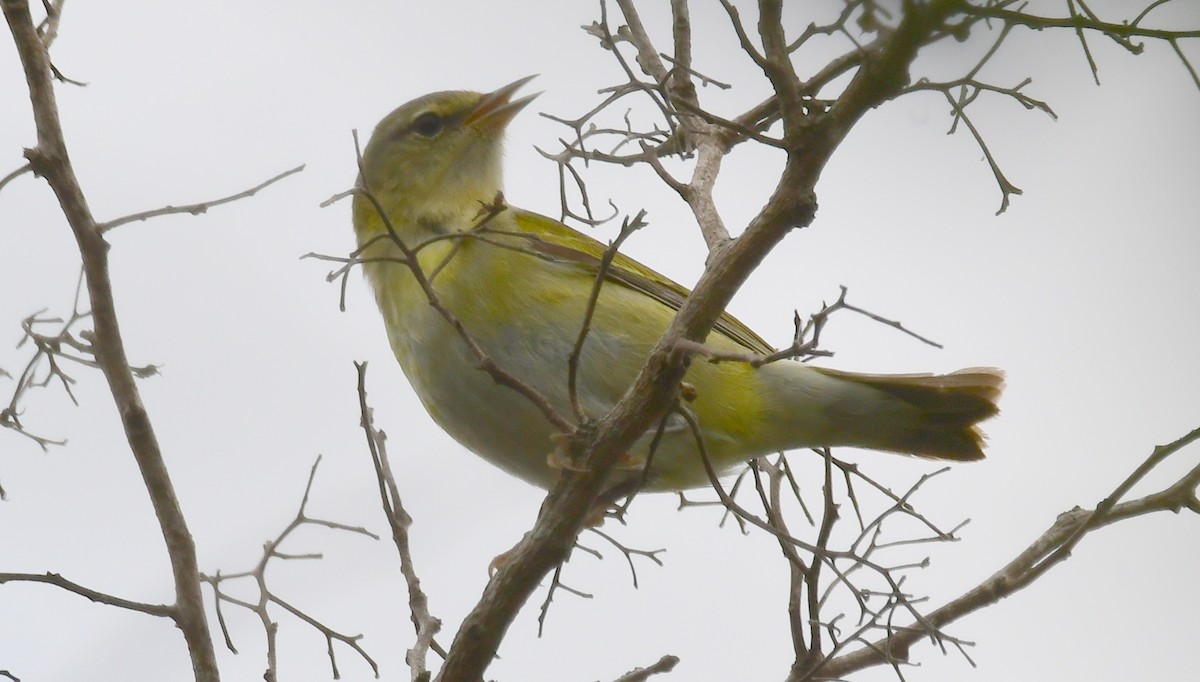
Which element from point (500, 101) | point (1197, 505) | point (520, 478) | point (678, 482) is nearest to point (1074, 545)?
point (1197, 505)

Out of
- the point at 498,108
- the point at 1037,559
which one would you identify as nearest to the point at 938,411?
the point at 1037,559

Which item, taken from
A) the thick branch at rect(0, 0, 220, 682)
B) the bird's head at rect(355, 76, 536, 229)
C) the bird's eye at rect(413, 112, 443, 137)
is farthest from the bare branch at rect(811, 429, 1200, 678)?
the bird's eye at rect(413, 112, 443, 137)

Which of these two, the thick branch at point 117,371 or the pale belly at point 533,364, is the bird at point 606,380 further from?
the thick branch at point 117,371

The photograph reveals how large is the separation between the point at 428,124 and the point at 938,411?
2.27 m

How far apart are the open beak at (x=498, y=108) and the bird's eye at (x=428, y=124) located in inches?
5.8

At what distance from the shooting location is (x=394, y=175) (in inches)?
181

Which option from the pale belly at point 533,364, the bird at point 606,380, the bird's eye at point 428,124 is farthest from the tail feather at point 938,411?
the bird's eye at point 428,124

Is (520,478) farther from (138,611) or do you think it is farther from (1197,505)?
(1197,505)

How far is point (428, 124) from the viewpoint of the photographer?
15.4ft

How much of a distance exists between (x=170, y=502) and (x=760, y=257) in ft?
4.99

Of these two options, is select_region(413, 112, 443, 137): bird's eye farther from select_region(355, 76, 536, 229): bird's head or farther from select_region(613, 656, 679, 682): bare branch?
select_region(613, 656, 679, 682): bare branch

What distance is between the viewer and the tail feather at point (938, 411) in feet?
12.1

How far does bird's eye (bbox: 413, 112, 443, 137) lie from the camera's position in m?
4.67

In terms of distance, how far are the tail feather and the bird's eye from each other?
1.89 m
